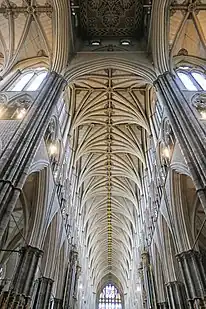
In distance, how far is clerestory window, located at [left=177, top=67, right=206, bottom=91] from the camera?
15874 millimetres

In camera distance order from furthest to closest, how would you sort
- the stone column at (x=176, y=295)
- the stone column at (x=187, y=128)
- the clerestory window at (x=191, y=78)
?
the clerestory window at (x=191, y=78), the stone column at (x=176, y=295), the stone column at (x=187, y=128)

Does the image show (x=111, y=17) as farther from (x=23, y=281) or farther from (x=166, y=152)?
(x=23, y=281)

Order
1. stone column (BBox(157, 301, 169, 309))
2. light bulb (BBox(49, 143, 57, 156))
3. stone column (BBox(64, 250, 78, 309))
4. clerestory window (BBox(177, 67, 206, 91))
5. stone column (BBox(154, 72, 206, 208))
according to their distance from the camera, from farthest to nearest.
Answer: stone column (BBox(64, 250, 78, 309)), stone column (BBox(157, 301, 169, 309)), clerestory window (BBox(177, 67, 206, 91)), light bulb (BBox(49, 143, 57, 156)), stone column (BBox(154, 72, 206, 208))

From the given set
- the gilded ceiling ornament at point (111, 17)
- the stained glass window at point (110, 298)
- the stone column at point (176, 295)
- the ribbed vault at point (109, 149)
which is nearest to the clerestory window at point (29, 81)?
the ribbed vault at point (109, 149)

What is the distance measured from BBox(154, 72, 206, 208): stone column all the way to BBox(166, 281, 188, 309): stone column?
7501mm

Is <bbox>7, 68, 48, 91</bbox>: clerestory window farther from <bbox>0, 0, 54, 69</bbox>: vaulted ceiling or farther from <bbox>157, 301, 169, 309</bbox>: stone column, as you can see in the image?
<bbox>157, 301, 169, 309</bbox>: stone column

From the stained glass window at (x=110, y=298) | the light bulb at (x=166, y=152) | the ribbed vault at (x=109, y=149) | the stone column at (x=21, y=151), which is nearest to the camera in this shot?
the stone column at (x=21, y=151)

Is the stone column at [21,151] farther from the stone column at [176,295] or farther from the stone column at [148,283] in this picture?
the stone column at [148,283]

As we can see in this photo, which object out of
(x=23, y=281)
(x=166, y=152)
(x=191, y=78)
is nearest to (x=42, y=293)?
(x=23, y=281)

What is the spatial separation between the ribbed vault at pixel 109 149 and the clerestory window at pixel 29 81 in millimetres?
2464

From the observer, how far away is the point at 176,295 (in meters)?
14.5

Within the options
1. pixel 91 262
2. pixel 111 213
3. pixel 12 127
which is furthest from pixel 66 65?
pixel 91 262

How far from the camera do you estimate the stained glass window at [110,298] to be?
4456 centimetres

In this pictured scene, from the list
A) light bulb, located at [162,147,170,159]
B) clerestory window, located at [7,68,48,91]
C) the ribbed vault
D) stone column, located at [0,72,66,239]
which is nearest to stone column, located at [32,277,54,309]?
stone column, located at [0,72,66,239]
